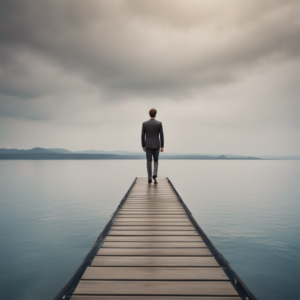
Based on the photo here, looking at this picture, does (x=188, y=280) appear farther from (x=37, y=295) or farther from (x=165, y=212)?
(x=37, y=295)

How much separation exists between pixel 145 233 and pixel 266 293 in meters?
3.06

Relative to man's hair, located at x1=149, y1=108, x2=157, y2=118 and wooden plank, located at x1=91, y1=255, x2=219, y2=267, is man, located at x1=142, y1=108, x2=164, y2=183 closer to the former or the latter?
man's hair, located at x1=149, y1=108, x2=157, y2=118

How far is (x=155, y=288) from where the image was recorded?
252 cm

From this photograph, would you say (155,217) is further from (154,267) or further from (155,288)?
(155,288)

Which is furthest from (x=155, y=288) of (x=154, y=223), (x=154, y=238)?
(x=154, y=223)

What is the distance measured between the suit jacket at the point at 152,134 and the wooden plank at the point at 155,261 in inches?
210

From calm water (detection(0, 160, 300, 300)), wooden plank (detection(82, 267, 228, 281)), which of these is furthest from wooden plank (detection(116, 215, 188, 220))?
wooden plank (detection(82, 267, 228, 281))

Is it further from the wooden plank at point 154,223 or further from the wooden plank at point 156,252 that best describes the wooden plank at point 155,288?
the wooden plank at point 154,223

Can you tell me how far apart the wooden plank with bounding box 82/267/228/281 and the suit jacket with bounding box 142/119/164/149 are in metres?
5.66

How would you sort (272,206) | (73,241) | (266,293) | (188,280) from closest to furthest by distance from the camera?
1. (188,280)
2. (266,293)
3. (73,241)
4. (272,206)

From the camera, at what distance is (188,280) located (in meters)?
2.70

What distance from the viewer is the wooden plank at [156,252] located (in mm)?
3402

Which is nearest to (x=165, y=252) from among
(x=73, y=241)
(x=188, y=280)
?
(x=188, y=280)

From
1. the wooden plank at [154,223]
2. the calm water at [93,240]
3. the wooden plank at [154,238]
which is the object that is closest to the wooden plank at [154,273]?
the wooden plank at [154,238]
